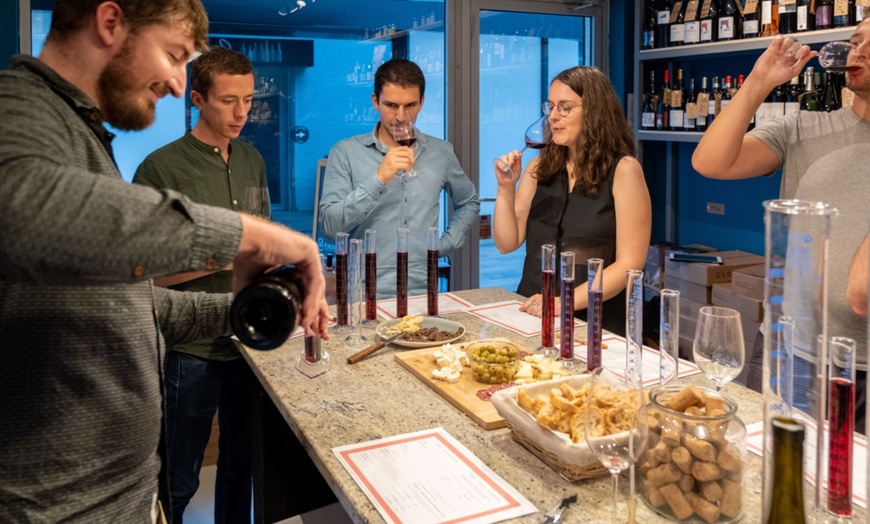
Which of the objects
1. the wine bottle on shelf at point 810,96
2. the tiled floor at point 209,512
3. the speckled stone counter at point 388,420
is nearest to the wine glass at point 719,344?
the speckled stone counter at point 388,420

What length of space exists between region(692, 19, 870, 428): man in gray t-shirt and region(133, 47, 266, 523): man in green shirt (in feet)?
4.96

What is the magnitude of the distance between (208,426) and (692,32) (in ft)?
11.1

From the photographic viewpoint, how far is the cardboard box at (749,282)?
3666mm

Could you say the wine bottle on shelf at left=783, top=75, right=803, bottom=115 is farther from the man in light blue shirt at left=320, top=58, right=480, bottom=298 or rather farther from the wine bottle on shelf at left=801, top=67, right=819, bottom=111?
the man in light blue shirt at left=320, top=58, right=480, bottom=298

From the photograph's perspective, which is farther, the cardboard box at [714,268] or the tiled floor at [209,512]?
the cardboard box at [714,268]

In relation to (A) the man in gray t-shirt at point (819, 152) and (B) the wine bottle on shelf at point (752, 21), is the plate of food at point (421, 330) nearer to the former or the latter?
(A) the man in gray t-shirt at point (819, 152)

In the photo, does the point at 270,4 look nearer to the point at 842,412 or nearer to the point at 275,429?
the point at 275,429

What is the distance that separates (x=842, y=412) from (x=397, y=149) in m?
1.85

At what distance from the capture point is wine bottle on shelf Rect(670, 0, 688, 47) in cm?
433

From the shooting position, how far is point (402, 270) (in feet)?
7.81

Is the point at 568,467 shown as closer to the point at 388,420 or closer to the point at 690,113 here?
the point at 388,420

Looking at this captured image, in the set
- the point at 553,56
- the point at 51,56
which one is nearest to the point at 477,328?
the point at 51,56

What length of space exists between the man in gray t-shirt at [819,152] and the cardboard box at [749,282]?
1422 mm

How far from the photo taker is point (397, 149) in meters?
2.67
